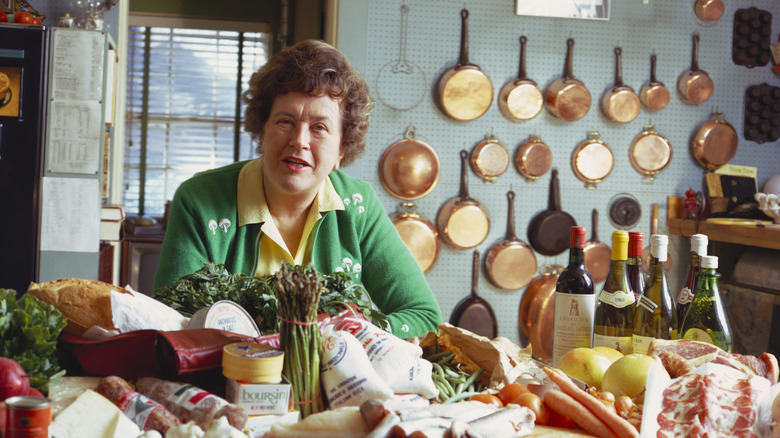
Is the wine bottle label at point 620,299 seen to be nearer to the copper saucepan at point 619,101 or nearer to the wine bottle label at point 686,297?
the wine bottle label at point 686,297

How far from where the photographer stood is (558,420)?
3.51 ft

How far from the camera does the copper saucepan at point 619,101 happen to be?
3631mm

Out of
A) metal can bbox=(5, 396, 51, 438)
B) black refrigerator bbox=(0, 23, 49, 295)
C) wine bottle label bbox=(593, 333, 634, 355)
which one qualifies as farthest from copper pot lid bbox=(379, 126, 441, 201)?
metal can bbox=(5, 396, 51, 438)

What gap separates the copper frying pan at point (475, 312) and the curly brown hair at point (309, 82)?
1.78 metres

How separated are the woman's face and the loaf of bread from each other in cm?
76

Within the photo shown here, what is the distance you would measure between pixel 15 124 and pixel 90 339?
2.61m

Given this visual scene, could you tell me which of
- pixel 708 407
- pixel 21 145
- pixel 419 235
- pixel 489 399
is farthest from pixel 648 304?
pixel 21 145

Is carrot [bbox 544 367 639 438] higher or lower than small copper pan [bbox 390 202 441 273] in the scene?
lower

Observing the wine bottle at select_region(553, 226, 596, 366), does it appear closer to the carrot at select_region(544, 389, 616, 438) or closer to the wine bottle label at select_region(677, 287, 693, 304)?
the wine bottle label at select_region(677, 287, 693, 304)

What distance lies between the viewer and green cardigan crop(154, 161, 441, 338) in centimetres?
176

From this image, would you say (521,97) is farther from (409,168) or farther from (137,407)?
(137,407)

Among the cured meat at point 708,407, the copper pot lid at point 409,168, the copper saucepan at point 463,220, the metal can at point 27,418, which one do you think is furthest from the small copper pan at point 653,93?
the metal can at point 27,418

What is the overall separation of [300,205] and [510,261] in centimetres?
188

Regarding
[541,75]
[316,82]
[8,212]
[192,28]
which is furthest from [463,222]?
[192,28]
